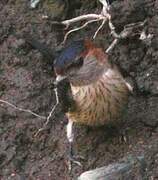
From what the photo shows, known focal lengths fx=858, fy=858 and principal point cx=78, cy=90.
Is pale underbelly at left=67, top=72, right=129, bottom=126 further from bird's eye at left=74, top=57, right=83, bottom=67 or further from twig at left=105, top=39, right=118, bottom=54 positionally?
twig at left=105, top=39, right=118, bottom=54

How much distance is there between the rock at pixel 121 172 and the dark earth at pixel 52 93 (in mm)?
118

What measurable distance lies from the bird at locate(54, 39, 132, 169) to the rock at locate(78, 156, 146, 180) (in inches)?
21.3

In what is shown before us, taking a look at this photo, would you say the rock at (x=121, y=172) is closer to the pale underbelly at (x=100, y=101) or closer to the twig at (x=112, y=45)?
the pale underbelly at (x=100, y=101)

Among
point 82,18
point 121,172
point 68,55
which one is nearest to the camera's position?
point 121,172

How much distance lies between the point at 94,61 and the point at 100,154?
672 mm

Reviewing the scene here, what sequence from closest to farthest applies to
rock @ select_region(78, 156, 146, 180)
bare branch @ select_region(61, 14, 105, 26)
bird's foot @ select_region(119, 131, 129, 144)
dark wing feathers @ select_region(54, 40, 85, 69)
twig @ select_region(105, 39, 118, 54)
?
rock @ select_region(78, 156, 146, 180) → dark wing feathers @ select_region(54, 40, 85, 69) → bird's foot @ select_region(119, 131, 129, 144) → twig @ select_region(105, 39, 118, 54) → bare branch @ select_region(61, 14, 105, 26)

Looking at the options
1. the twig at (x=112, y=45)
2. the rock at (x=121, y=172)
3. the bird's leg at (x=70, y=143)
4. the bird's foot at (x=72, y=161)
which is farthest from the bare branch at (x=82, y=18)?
the rock at (x=121, y=172)

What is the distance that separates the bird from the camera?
6.07 metres

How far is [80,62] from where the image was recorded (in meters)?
6.07

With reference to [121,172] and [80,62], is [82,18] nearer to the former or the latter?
[80,62]

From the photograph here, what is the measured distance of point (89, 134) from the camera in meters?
6.38

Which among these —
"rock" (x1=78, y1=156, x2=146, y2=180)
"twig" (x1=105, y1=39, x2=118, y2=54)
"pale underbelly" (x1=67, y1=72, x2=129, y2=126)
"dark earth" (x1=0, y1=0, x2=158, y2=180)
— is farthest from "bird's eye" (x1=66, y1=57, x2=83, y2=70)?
"rock" (x1=78, y1=156, x2=146, y2=180)

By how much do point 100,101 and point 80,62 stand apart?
31cm

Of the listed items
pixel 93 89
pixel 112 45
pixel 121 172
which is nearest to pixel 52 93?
pixel 93 89
